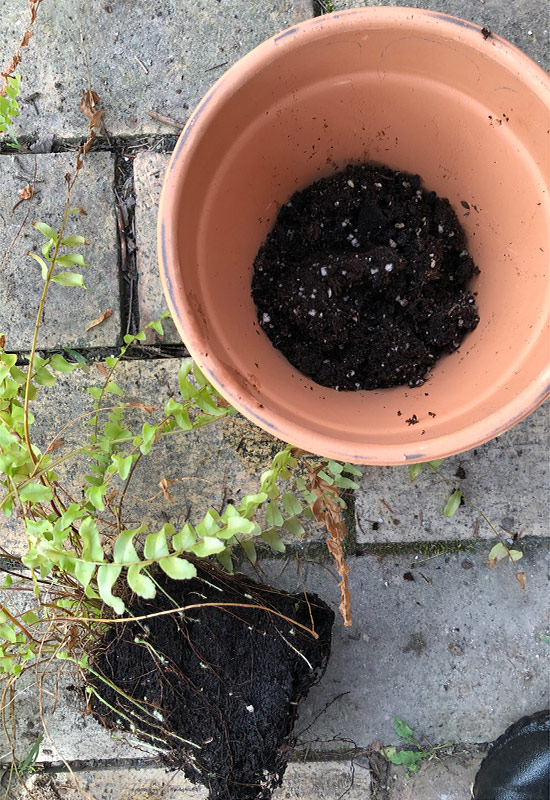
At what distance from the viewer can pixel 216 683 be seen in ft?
4.62

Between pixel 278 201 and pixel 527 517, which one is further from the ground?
pixel 278 201

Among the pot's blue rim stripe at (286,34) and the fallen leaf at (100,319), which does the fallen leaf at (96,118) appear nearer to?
the fallen leaf at (100,319)

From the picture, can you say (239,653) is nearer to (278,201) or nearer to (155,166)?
(278,201)

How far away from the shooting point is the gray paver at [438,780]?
1.68 metres

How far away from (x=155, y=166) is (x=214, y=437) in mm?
764

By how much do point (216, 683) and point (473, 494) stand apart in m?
0.83

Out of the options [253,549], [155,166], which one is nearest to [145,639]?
[253,549]

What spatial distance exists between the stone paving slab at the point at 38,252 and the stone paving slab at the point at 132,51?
0.10m

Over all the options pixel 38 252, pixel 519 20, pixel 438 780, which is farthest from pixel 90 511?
pixel 519 20

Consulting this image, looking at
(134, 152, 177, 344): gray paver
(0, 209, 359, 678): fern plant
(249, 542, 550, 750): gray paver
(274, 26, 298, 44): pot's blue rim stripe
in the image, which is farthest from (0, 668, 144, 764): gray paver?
(274, 26, 298, 44): pot's blue rim stripe

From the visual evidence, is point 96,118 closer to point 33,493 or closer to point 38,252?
point 38,252

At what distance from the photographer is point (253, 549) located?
5.21 ft

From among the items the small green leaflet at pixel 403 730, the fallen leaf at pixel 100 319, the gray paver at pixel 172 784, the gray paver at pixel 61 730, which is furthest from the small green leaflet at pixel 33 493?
the small green leaflet at pixel 403 730

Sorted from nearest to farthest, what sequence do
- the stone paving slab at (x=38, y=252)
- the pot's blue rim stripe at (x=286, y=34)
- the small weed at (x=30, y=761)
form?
the pot's blue rim stripe at (x=286, y=34) < the small weed at (x=30, y=761) < the stone paving slab at (x=38, y=252)
